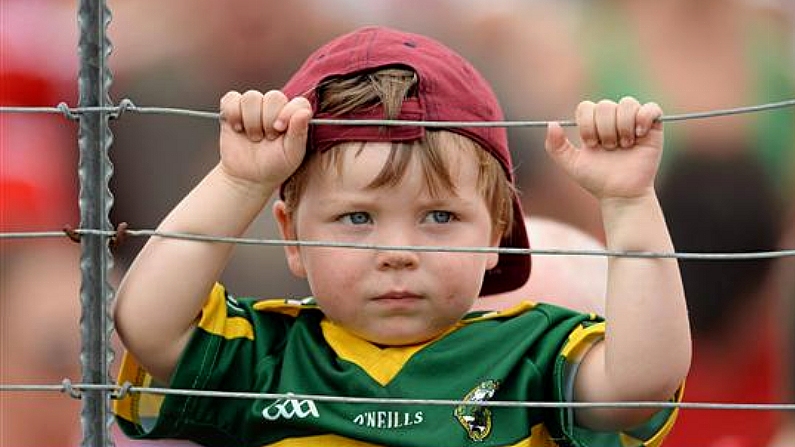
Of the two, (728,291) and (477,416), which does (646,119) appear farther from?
(728,291)

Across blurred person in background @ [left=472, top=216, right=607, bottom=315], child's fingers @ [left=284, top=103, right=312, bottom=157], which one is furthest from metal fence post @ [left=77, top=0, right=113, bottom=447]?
blurred person in background @ [left=472, top=216, right=607, bottom=315]

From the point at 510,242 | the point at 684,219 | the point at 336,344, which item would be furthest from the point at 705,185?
the point at 336,344

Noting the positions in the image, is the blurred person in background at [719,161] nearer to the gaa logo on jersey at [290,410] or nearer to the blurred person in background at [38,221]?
the blurred person in background at [38,221]

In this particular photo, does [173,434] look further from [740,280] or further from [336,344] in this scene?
[740,280]

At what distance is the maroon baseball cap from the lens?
109 cm

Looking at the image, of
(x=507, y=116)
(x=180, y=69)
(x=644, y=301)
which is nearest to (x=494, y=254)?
(x=644, y=301)

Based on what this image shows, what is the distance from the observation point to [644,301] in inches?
40.0

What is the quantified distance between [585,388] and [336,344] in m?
0.19

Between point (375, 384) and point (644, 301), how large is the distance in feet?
0.68

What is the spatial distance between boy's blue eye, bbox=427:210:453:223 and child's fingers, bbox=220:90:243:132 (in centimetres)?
15

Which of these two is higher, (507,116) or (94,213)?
(507,116)

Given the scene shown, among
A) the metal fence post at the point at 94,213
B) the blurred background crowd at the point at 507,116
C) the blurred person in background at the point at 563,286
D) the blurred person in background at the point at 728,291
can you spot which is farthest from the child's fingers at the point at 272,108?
the blurred person in background at the point at 728,291

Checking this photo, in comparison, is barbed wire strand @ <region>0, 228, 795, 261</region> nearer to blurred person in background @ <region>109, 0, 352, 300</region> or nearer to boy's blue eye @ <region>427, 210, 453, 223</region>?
boy's blue eye @ <region>427, 210, 453, 223</region>

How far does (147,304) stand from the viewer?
3.56 feet
